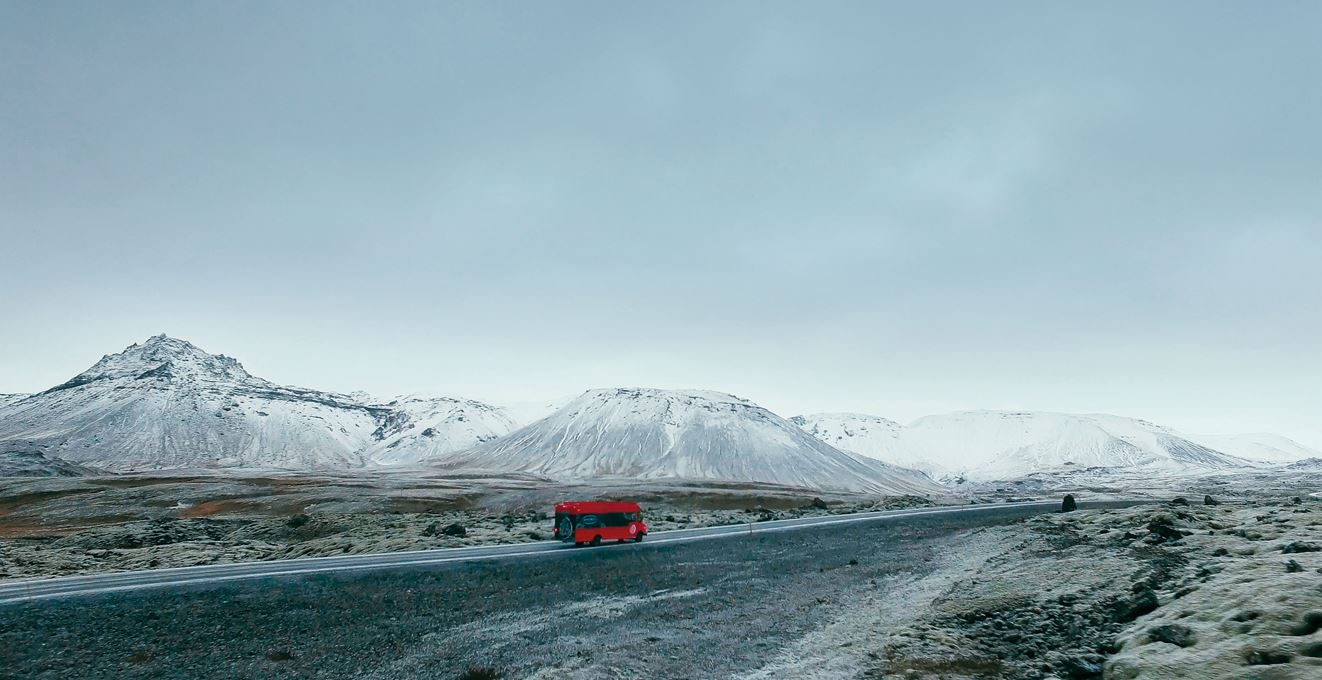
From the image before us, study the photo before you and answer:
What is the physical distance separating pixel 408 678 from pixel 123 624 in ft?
42.1

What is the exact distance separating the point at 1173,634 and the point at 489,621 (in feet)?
60.8

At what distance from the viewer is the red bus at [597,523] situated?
45.3 m

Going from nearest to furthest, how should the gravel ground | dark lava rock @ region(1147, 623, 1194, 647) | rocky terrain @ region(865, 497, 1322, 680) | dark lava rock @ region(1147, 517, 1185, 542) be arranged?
rocky terrain @ region(865, 497, 1322, 680)
dark lava rock @ region(1147, 623, 1194, 647)
the gravel ground
dark lava rock @ region(1147, 517, 1185, 542)

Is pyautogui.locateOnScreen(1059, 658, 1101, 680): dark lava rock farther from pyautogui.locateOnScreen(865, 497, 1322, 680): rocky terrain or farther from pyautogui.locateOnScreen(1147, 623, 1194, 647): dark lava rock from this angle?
pyautogui.locateOnScreen(1147, 623, 1194, 647): dark lava rock

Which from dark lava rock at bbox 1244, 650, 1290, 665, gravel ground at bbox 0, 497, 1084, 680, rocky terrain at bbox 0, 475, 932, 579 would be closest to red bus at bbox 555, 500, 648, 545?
rocky terrain at bbox 0, 475, 932, 579

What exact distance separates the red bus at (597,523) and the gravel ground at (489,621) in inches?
373

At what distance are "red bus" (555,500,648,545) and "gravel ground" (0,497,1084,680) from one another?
9468mm

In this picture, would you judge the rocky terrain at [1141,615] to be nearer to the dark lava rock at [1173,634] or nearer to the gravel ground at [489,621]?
the dark lava rock at [1173,634]

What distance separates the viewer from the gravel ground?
1748cm

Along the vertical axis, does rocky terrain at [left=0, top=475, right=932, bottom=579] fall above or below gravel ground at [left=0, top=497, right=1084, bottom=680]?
A: below

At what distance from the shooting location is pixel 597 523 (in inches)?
1799

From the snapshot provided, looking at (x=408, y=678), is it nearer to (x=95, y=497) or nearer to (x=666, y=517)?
(x=666, y=517)

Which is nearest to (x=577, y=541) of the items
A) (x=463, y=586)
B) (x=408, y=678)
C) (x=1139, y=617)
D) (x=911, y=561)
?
(x=463, y=586)

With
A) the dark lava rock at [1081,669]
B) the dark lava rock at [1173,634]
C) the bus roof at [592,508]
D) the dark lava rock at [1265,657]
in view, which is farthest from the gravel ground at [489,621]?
the bus roof at [592,508]
